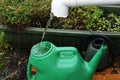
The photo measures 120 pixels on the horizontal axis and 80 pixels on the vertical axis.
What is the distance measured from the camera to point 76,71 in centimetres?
142

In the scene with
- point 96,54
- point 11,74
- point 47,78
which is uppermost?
point 96,54

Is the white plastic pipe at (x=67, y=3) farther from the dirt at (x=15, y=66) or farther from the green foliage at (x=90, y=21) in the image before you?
the dirt at (x=15, y=66)

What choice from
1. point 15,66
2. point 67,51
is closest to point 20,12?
point 15,66

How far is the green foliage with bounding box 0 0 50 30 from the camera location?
170 cm

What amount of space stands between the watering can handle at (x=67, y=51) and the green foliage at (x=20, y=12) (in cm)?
38

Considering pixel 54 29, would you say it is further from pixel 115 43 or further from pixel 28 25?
pixel 115 43

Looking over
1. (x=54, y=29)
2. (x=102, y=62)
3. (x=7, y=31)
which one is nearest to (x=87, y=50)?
(x=102, y=62)

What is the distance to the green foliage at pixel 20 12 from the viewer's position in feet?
5.57

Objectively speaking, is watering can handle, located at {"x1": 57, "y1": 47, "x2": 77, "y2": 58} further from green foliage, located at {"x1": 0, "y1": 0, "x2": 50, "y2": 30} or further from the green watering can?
green foliage, located at {"x1": 0, "y1": 0, "x2": 50, "y2": 30}

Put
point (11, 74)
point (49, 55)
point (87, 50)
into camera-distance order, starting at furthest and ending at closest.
A: 1. point (11, 74)
2. point (87, 50)
3. point (49, 55)

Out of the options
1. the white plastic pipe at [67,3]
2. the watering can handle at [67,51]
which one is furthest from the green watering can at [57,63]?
the white plastic pipe at [67,3]

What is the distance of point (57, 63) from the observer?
1.41 m

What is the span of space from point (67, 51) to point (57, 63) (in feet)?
0.24

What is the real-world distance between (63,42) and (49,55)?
0.36 metres
